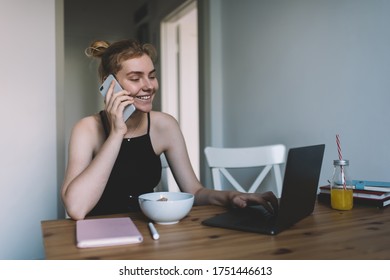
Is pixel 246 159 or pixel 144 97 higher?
pixel 144 97

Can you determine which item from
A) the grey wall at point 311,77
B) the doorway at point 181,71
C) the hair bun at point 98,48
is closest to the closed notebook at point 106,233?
the hair bun at point 98,48

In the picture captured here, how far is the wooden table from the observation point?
0.70 meters

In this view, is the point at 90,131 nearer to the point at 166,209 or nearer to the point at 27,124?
the point at 166,209

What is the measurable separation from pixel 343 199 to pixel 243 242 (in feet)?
1.60

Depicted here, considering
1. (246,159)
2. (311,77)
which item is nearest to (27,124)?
(246,159)

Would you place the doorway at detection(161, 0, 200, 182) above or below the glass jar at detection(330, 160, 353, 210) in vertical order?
above

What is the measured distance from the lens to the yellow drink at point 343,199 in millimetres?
1113

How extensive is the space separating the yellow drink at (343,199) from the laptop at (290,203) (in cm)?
12

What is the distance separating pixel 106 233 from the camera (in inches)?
31.8

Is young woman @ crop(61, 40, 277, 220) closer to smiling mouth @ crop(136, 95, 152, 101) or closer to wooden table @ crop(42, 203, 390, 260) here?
smiling mouth @ crop(136, 95, 152, 101)

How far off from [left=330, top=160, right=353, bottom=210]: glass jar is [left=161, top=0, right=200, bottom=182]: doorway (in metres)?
2.77

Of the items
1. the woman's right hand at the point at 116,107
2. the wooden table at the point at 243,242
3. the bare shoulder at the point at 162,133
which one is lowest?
the wooden table at the point at 243,242

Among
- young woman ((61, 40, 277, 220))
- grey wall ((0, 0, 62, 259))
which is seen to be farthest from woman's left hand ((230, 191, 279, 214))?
grey wall ((0, 0, 62, 259))

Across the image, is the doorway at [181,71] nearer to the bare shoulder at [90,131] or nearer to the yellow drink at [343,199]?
the bare shoulder at [90,131]
